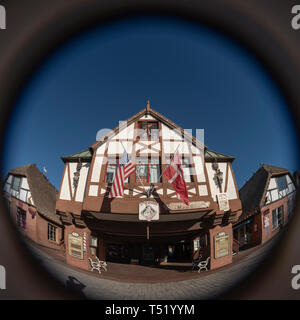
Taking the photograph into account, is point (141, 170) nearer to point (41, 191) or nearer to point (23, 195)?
point (41, 191)

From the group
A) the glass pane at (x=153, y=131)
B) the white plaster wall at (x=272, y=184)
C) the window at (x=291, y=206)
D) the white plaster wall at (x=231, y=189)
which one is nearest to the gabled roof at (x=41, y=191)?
the glass pane at (x=153, y=131)

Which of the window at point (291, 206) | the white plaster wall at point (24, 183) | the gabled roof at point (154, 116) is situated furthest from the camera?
the window at point (291, 206)

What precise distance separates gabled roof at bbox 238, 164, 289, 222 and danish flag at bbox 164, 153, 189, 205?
48 centimetres

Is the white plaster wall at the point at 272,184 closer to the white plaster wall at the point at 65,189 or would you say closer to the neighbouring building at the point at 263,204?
the neighbouring building at the point at 263,204

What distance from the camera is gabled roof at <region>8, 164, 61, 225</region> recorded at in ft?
4.28

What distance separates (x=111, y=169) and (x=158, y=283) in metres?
1.03

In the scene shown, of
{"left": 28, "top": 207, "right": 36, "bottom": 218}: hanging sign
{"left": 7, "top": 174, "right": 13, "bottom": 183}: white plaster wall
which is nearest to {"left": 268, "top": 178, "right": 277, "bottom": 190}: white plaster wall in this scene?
{"left": 28, "top": 207, "right": 36, "bottom": 218}: hanging sign

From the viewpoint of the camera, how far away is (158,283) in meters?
1.29

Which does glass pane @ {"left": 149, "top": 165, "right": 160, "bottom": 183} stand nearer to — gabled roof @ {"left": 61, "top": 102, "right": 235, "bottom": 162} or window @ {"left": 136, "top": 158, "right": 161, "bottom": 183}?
window @ {"left": 136, "top": 158, "right": 161, "bottom": 183}

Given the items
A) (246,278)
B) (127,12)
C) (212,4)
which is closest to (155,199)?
(246,278)

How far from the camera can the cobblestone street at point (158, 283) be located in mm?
1294

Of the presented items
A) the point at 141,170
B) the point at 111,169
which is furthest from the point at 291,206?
the point at 111,169

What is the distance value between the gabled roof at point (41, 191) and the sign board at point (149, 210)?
73cm
